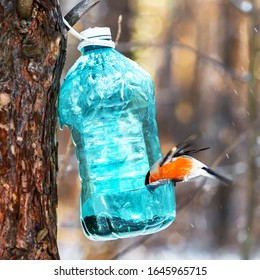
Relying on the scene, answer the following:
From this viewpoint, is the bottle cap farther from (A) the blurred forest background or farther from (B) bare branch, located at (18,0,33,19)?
(A) the blurred forest background

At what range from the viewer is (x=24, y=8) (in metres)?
1.98

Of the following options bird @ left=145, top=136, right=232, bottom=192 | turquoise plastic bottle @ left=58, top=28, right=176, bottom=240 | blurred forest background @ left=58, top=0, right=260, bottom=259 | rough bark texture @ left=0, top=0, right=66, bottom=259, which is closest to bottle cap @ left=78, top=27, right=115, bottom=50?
turquoise plastic bottle @ left=58, top=28, right=176, bottom=240

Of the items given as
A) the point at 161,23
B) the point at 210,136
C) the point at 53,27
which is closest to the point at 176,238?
the point at 210,136

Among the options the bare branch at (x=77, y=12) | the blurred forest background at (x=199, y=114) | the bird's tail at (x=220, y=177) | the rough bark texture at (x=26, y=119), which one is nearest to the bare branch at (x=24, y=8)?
the rough bark texture at (x=26, y=119)

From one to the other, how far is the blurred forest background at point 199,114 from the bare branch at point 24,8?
229 centimetres

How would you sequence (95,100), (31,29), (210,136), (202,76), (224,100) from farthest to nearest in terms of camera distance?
(202,76)
(224,100)
(210,136)
(95,100)
(31,29)

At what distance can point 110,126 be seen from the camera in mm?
2316

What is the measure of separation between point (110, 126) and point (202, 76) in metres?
11.2

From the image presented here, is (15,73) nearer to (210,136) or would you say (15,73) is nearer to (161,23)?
(210,136)

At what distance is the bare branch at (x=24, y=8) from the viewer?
6.50ft

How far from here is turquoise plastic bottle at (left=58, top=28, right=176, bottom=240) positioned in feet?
7.28

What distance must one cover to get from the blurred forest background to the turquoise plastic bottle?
2.00 meters

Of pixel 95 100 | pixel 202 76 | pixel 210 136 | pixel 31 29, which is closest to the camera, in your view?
pixel 31 29

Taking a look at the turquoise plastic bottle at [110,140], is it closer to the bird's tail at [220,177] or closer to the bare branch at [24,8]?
the bird's tail at [220,177]
